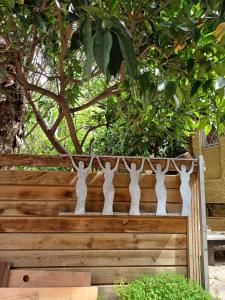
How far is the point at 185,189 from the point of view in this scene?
2.22 meters

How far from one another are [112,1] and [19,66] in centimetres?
97

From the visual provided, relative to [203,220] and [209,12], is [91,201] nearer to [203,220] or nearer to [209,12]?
[203,220]

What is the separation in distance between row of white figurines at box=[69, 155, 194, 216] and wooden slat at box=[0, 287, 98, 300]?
1.58 feet

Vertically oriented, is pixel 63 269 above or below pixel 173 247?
below

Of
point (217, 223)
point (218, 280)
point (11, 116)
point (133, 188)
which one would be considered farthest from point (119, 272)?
point (217, 223)

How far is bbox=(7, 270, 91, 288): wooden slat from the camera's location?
6.60 ft

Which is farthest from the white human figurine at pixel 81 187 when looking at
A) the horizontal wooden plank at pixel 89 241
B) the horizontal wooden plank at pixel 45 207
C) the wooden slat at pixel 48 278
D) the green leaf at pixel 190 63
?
the green leaf at pixel 190 63

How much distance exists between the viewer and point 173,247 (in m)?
2.24

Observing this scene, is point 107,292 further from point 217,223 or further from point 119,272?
point 217,223

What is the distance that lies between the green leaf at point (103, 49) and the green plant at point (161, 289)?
5.33 ft

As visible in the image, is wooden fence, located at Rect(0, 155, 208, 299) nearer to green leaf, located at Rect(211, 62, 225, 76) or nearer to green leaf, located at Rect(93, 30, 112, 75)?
green leaf, located at Rect(211, 62, 225, 76)

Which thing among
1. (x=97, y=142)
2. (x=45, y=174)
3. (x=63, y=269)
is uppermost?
(x=97, y=142)

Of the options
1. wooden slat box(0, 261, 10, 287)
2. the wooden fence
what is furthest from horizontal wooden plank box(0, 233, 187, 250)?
wooden slat box(0, 261, 10, 287)

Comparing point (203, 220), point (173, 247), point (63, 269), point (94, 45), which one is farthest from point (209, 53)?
point (63, 269)
